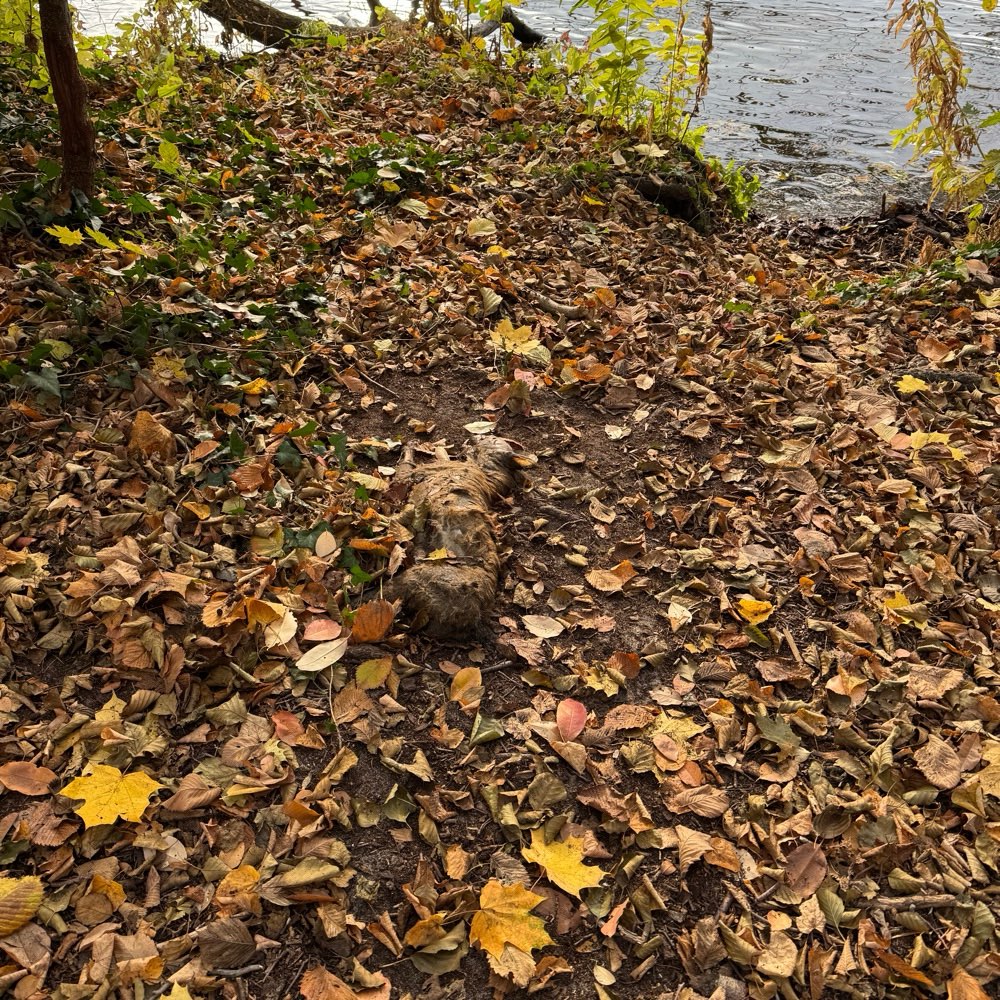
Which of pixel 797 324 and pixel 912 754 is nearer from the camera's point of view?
pixel 912 754

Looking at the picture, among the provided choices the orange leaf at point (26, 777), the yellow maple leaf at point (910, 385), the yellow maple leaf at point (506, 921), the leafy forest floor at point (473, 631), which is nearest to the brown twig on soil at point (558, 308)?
the leafy forest floor at point (473, 631)

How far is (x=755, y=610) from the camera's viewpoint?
273 cm

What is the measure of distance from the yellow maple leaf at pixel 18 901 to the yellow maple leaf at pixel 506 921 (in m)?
1.01

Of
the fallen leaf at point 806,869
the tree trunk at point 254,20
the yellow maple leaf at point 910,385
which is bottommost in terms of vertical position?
the fallen leaf at point 806,869

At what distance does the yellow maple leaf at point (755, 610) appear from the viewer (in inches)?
107

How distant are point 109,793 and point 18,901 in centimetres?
28

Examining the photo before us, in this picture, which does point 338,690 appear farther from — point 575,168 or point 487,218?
point 575,168

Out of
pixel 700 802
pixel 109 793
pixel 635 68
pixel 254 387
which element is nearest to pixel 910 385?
pixel 700 802

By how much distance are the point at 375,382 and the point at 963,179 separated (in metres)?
3.87

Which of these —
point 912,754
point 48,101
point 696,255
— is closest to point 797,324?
point 696,255

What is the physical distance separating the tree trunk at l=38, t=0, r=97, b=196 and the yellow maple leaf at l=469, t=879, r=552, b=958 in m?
3.58

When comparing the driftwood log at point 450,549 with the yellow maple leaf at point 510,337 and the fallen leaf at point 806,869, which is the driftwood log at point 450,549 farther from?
the fallen leaf at point 806,869

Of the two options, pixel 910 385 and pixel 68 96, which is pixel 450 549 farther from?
pixel 68 96

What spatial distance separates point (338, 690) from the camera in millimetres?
2316
